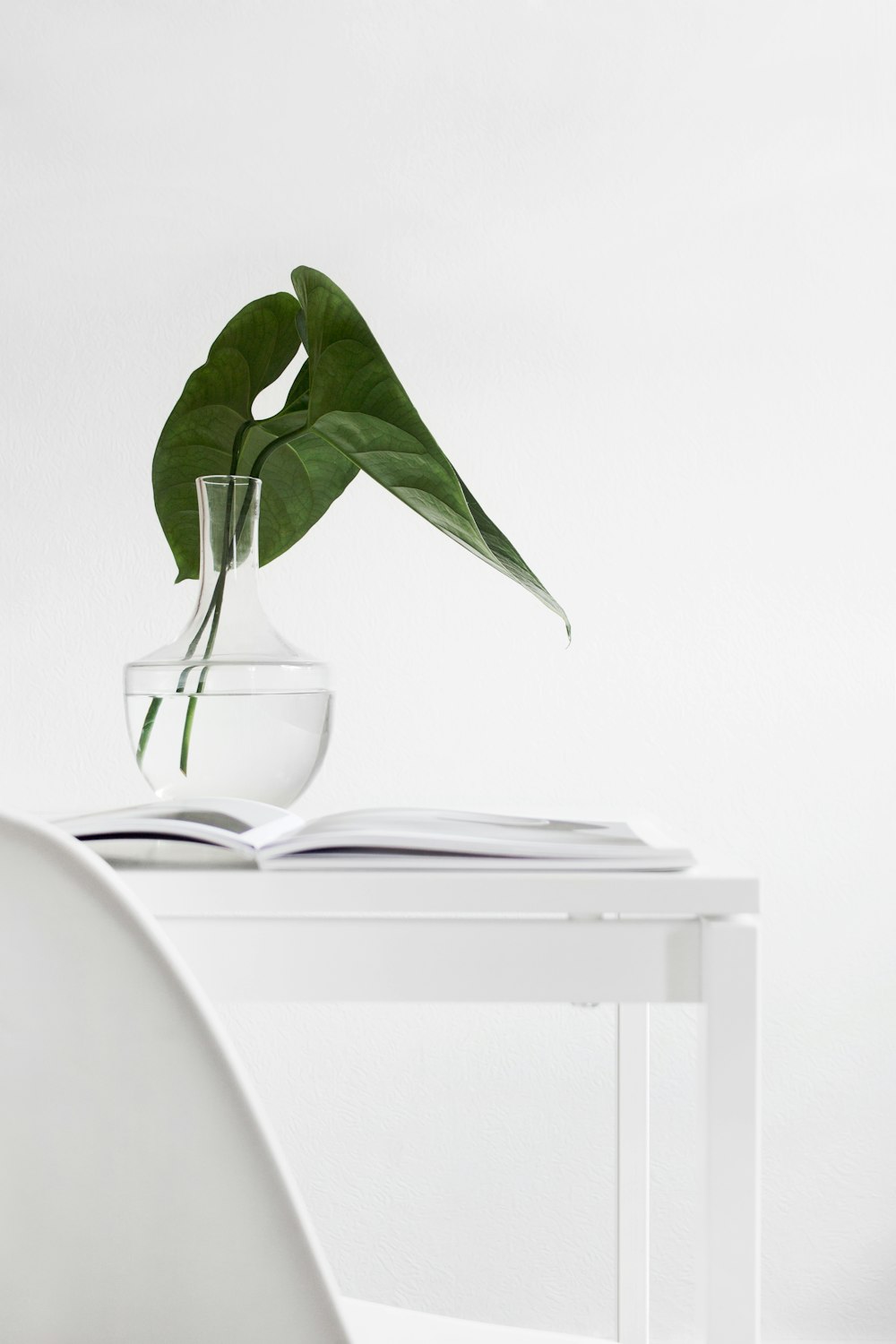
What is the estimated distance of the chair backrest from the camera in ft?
1.44

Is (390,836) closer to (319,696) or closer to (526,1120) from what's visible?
(319,696)

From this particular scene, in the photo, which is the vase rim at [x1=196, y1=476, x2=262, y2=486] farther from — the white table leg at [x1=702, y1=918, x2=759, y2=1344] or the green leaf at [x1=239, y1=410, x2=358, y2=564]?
the white table leg at [x1=702, y1=918, x2=759, y2=1344]

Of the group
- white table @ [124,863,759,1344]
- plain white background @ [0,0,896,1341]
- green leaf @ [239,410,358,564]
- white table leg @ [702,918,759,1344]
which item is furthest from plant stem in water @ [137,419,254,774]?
plain white background @ [0,0,896,1341]

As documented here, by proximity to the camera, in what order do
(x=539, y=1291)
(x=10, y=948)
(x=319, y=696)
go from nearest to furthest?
(x=10, y=948) < (x=319, y=696) < (x=539, y=1291)

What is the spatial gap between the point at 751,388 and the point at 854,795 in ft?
1.74

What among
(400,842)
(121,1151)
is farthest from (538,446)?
(121,1151)

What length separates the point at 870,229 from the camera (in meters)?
1.45

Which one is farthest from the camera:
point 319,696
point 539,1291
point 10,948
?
point 539,1291

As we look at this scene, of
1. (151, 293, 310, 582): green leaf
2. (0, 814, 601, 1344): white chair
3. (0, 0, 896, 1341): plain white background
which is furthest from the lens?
(0, 0, 896, 1341): plain white background

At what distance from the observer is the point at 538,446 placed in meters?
1.43

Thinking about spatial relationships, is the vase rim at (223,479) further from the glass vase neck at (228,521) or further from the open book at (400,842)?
the open book at (400,842)

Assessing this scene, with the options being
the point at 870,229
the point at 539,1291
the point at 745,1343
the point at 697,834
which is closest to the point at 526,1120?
the point at 539,1291

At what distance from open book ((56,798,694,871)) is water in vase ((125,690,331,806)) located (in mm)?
167

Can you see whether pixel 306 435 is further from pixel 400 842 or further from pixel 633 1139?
pixel 633 1139
